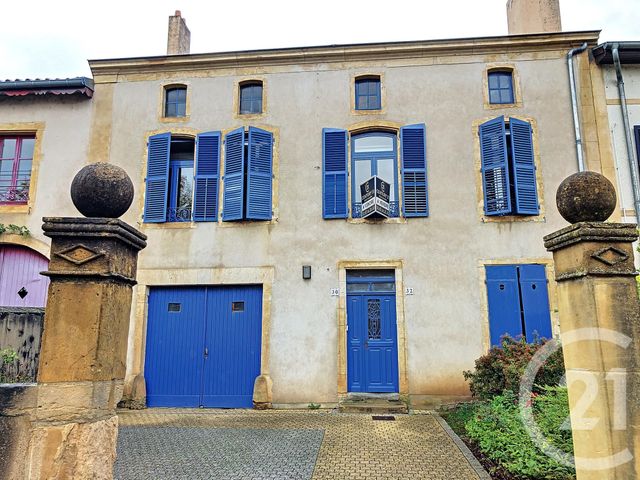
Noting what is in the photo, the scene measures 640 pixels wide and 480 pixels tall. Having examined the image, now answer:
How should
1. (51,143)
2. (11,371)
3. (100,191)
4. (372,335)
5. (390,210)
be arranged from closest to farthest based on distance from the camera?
(100,191)
(11,371)
(372,335)
(390,210)
(51,143)

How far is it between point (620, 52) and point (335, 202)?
6598 mm

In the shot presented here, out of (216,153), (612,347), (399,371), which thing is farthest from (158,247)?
(612,347)

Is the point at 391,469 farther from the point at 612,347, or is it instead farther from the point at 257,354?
the point at 257,354

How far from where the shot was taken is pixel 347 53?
33.3 feet

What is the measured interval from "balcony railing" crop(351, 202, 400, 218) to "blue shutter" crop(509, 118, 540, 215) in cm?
236

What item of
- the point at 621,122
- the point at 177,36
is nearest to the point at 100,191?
the point at 177,36

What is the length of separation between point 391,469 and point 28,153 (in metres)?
10.2

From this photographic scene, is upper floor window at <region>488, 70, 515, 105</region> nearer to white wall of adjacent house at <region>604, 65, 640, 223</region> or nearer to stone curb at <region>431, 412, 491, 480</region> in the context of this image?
white wall of adjacent house at <region>604, 65, 640, 223</region>

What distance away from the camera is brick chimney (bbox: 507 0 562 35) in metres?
10.3

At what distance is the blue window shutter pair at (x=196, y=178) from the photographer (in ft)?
32.3

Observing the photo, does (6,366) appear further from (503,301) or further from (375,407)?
(503,301)

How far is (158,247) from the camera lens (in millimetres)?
9711

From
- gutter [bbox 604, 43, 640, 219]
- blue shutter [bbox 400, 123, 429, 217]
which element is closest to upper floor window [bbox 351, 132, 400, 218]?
blue shutter [bbox 400, 123, 429, 217]

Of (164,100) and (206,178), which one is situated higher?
(164,100)
